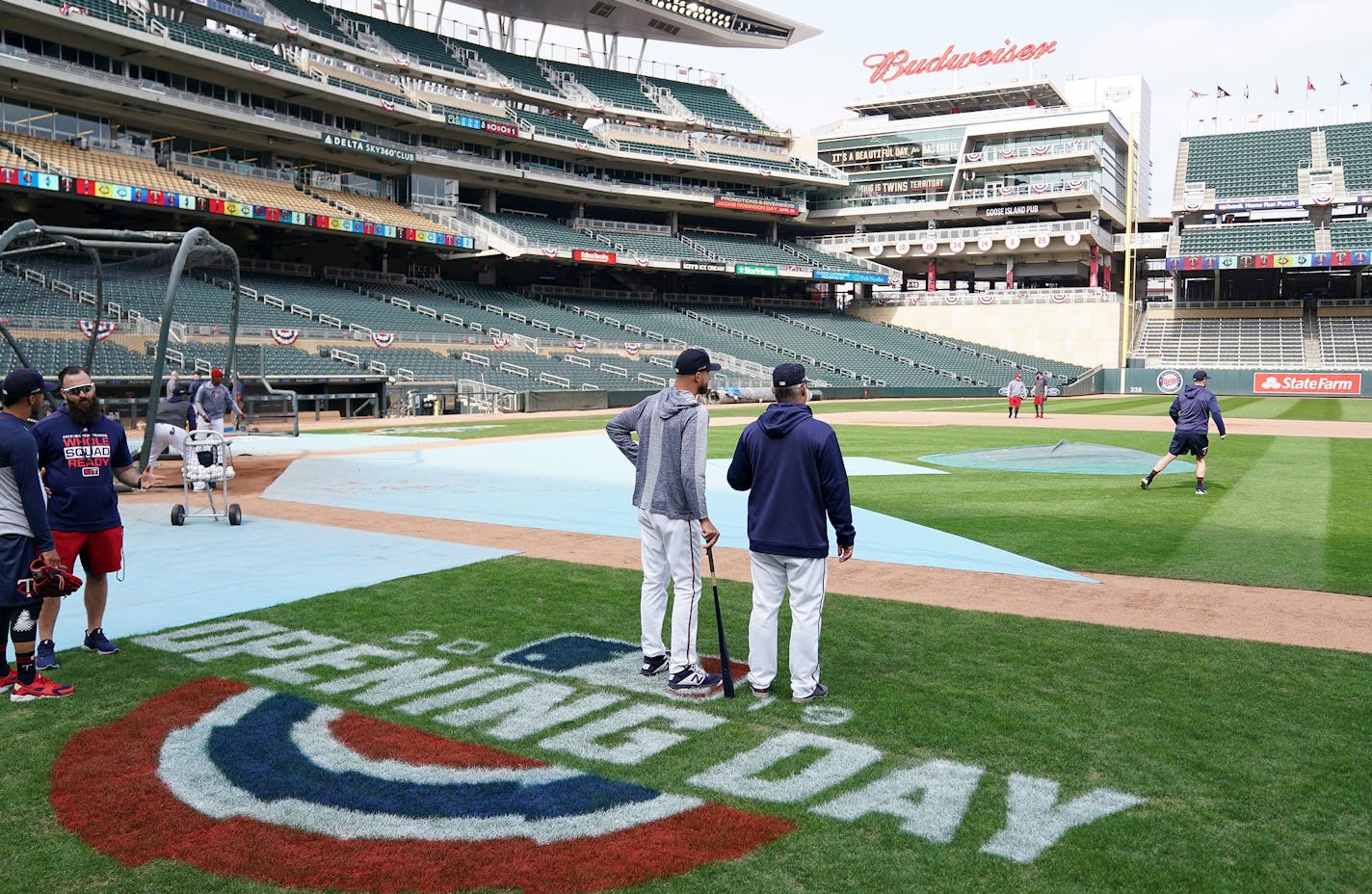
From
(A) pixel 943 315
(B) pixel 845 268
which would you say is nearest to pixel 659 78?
(B) pixel 845 268

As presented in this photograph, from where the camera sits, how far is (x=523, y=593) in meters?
9.40

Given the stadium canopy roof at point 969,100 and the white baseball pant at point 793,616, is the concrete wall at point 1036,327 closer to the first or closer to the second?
the stadium canopy roof at point 969,100

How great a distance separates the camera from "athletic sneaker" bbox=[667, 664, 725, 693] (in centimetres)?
666

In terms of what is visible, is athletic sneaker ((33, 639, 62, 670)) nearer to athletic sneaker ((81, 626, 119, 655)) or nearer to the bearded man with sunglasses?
the bearded man with sunglasses

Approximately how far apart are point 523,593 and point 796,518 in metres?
3.89

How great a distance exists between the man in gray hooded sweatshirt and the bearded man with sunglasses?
13.0 ft

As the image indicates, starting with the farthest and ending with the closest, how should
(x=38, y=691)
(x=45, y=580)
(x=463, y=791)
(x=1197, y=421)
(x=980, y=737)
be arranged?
(x=1197, y=421), (x=38, y=691), (x=45, y=580), (x=980, y=737), (x=463, y=791)

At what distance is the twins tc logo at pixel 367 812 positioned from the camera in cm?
433

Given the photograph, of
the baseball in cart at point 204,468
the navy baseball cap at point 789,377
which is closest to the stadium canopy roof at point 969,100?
the baseball in cart at point 204,468

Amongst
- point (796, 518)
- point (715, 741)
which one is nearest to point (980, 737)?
point (715, 741)

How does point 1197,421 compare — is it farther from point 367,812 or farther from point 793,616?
point 367,812

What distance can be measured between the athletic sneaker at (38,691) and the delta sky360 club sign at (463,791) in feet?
2.41

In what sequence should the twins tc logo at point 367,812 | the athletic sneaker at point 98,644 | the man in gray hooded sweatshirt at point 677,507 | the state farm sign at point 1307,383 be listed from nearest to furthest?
the twins tc logo at point 367,812
the man in gray hooded sweatshirt at point 677,507
the athletic sneaker at point 98,644
the state farm sign at point 1307,383

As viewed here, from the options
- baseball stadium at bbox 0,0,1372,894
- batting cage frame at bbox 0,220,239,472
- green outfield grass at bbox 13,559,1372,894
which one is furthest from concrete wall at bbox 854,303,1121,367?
green outfield grass at bbox 13,559,1372,894
